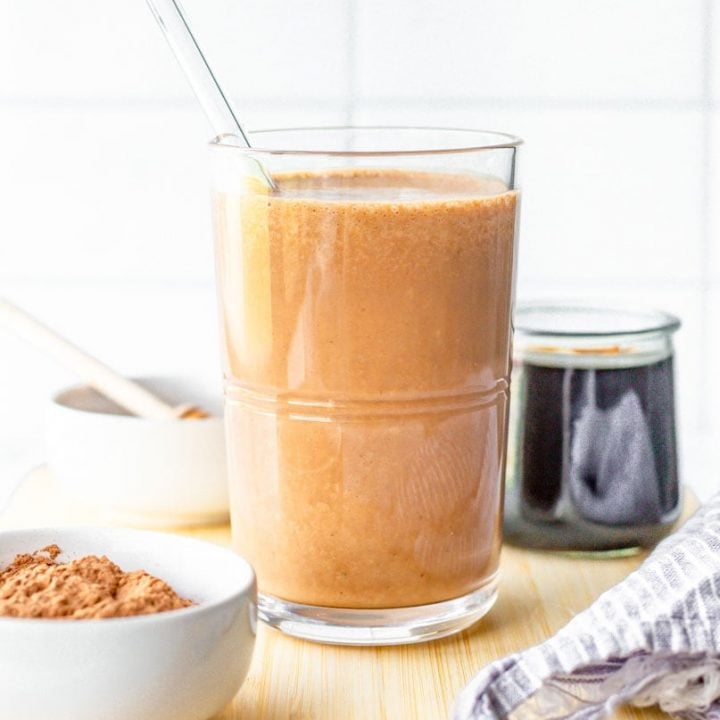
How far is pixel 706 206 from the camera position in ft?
4.12

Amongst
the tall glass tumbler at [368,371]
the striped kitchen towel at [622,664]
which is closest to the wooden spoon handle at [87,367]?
the tall glass tumbler at [368,371]

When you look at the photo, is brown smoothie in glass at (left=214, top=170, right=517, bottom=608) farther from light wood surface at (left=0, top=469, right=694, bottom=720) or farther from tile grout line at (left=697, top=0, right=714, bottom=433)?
tile grout line at (left=697, top=0, right=714, bottom=433)

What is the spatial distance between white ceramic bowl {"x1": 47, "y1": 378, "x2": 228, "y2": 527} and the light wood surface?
21 cm

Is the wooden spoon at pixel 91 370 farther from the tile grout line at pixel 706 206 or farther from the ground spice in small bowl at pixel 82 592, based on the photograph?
the tile grout line at pixel 706 206

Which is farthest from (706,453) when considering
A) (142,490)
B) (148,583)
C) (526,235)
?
(148,583)

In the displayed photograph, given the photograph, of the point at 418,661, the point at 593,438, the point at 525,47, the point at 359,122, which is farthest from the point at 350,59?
the point at 418,661

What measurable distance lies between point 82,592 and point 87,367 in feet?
1.40

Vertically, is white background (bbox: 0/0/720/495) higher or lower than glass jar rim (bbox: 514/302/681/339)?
higher

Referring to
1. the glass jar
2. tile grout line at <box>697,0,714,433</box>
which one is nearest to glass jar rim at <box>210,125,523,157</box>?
the glass jar

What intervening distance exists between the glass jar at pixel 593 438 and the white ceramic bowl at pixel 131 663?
13.4 inches

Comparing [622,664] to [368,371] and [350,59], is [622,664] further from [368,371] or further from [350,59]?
[350,59]

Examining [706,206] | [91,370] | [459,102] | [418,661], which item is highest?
[459,102]

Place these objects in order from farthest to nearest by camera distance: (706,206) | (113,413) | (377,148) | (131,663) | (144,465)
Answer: (706,206)
(113,413)
(144,465)
(377,148)
(131,663)

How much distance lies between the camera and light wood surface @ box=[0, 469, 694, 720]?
71cm
